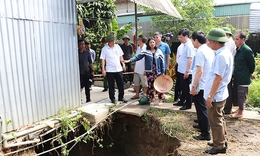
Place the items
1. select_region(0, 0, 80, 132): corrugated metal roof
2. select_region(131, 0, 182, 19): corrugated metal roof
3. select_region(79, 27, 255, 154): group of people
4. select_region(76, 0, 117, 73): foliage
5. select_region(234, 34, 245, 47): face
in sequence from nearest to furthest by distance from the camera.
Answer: select_region(79, 27, 255, 154): group of people
select_region(0, 0, 80, 132): corrugated metal roof
select_region(234, 34, 245, 47): face
select_region(131, 0, 182, 19): corrugated metal roof
select_region(76, 0, 117, 73): foliage

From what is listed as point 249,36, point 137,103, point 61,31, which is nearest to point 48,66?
A: point 61,31

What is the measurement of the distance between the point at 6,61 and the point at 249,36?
44.6 feet

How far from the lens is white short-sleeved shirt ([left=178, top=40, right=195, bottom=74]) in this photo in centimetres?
508

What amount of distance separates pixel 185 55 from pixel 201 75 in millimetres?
1529

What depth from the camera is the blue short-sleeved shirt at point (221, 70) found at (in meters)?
3.12

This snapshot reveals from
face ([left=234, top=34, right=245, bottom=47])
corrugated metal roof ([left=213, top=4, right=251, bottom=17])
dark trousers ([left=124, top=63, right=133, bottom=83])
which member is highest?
corrugated metal roof ([left=213, top=4, right=251, bottom=17])

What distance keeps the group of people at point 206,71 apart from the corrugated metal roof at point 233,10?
33.0ft

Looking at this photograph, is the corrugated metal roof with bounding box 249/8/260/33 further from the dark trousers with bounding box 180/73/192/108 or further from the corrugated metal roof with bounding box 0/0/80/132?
the corrugated metal roof with bounding box 0/0/80/132

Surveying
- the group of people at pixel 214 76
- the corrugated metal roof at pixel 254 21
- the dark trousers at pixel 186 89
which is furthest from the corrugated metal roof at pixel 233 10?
the dark trousers at pixel 186 89

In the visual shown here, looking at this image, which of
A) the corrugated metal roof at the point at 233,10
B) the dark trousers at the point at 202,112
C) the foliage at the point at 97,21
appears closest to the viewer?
the dark trousers at the point at 202,112

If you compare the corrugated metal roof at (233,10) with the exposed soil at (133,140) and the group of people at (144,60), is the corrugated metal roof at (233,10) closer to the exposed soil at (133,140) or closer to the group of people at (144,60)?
the group of people at (144,60)

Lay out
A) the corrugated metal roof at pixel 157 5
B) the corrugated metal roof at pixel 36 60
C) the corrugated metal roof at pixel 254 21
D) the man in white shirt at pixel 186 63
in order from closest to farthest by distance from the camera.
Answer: the corrugated metal roof at pixel 36 60, the man in white shirt at pixel 186 63, the corrugated metal roof at pixel 157 5, the corrugated metal roof at pixel 254 21

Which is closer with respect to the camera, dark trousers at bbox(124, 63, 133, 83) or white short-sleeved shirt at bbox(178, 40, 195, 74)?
white short-sleeved shirt at bbox(178, 40, 195, 74)

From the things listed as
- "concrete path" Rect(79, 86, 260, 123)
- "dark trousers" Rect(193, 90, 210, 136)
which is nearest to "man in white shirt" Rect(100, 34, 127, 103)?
"concrete path" Rect(79, 86, 260, 123)
